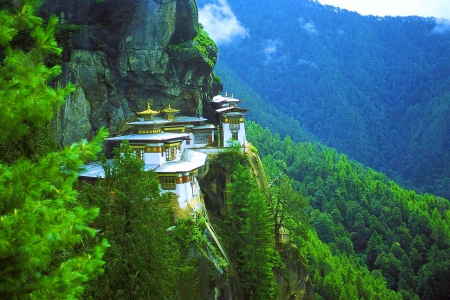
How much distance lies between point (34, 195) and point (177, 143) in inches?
831

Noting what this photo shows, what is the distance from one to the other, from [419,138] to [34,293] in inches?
A: 6619

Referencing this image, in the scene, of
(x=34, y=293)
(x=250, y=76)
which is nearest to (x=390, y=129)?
(x=250, y=76)

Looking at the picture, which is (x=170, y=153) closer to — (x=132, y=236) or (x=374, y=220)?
(x=132, y=236)

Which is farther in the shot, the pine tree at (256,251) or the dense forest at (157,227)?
the pine tree at (256,251)

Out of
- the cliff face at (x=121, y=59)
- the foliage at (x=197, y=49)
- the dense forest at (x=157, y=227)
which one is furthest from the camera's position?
the foliage at (x=197, y=49)

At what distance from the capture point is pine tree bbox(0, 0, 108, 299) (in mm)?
8203

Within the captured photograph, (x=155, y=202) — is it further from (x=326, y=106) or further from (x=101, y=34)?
(x=326, y=106)

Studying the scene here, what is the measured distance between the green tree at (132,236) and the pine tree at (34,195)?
7.02 m

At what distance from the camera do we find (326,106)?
597 ft

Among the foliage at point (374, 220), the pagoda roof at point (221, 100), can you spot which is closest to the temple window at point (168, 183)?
the pagoda roof at point (221, 100)

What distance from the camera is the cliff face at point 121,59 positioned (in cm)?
2914

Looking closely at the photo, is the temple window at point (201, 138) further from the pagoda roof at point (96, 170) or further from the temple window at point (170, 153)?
the pagoda roof at point (96, 170)

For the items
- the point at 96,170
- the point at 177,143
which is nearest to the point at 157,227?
the point at 96,170

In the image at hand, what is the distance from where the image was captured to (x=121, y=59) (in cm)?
3169
